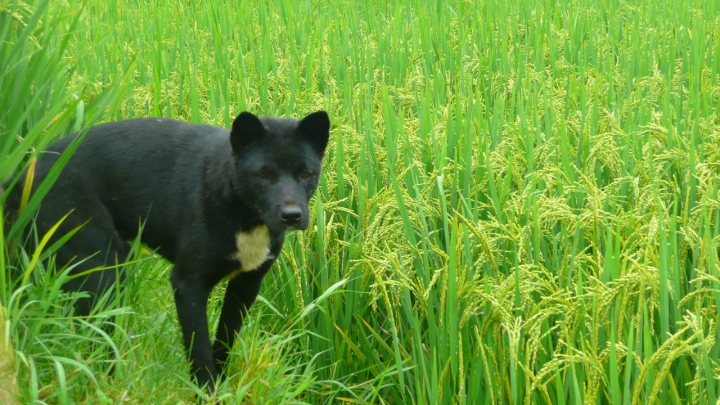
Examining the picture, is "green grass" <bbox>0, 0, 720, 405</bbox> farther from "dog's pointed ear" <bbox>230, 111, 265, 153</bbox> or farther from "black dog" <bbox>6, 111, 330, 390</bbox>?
"dog's pointed ear" <bbox>230, 111, 265, 153</bbox>

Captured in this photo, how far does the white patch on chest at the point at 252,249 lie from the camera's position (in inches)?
119

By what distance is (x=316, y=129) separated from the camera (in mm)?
3156

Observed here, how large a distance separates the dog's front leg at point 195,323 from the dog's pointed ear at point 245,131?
0.49 meters

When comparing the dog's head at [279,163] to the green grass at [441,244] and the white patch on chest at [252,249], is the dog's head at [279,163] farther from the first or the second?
the green grass at [441,244]

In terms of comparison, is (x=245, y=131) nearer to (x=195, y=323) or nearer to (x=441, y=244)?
(x=195, y=323)

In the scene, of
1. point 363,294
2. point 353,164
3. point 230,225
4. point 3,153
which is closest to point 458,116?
point 353,164

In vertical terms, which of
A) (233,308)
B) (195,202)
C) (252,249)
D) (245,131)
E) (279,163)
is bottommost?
(233,308)

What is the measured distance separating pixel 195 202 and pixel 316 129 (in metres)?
0.52

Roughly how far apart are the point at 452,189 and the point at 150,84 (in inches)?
109

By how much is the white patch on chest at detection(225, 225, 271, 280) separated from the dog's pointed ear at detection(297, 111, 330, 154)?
0.39 metres

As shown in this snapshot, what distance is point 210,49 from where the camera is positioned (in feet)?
22.9

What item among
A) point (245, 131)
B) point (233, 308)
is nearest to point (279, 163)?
point (245, 131)

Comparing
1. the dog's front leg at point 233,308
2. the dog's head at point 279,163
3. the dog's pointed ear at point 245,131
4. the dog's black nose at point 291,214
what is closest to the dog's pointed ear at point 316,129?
the dog's head at point 279,163

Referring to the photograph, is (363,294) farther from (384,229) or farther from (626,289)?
(626,289)
